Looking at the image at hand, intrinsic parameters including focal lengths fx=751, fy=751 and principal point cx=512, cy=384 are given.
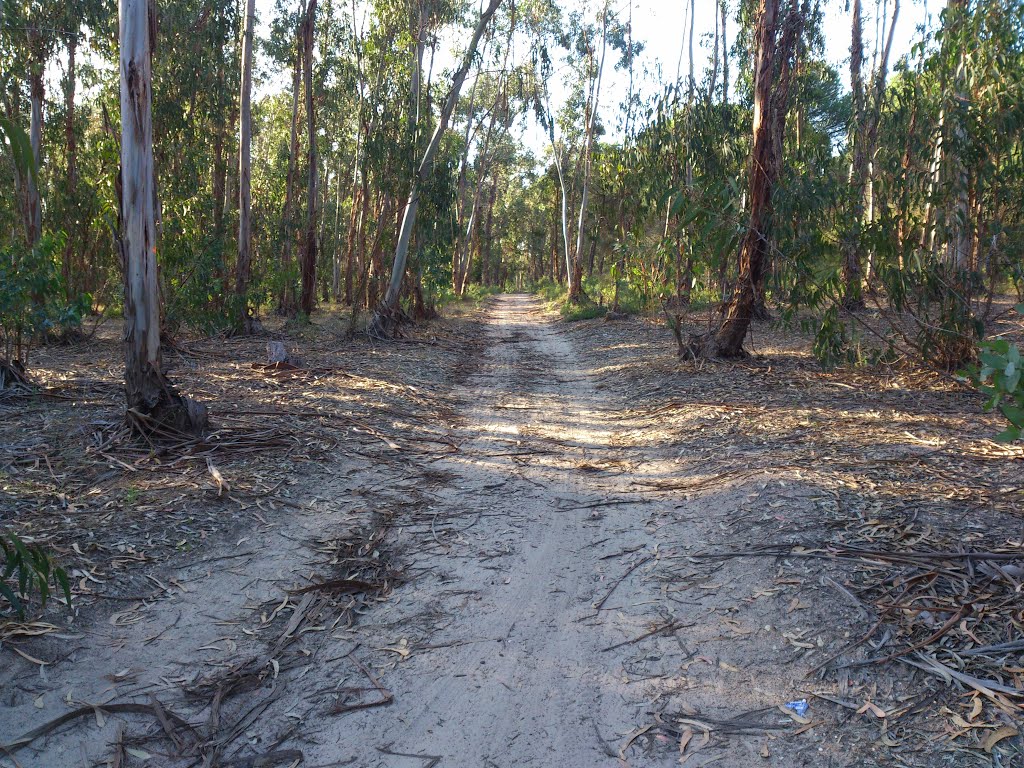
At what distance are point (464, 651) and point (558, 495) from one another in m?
2.55

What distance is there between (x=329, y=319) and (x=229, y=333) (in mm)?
4886

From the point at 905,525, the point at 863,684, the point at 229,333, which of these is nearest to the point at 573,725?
the point at 863,684

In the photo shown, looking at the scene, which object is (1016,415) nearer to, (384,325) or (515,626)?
(515,626)

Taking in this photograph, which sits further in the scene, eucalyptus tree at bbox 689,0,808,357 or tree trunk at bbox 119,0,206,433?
eucalyptus tree at bbox 689,0,808,357

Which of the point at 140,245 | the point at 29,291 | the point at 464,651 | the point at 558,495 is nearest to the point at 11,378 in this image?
the point at 29,291

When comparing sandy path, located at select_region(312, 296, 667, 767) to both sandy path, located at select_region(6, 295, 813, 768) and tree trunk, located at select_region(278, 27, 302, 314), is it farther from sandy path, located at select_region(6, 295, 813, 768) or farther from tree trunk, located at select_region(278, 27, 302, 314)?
tree trunk, located at select_region(278, 27, 302, 314)

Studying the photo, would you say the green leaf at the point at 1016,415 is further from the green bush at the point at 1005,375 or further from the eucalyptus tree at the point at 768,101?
the eucalyptus tree at the point at 768,101

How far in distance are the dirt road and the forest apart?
0.08 feet

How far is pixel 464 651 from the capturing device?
392 centimetres

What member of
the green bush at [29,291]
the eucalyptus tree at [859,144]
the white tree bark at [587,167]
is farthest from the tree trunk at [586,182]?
the green bush at [29,291]

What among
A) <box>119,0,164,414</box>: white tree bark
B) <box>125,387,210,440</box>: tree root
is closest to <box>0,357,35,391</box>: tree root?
<box>119,0,164,414</box>: white tree bark

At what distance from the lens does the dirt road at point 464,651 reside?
10.5ft

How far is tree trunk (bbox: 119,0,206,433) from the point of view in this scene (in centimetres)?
644

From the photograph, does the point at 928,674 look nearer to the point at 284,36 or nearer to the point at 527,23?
the point at 284,36
